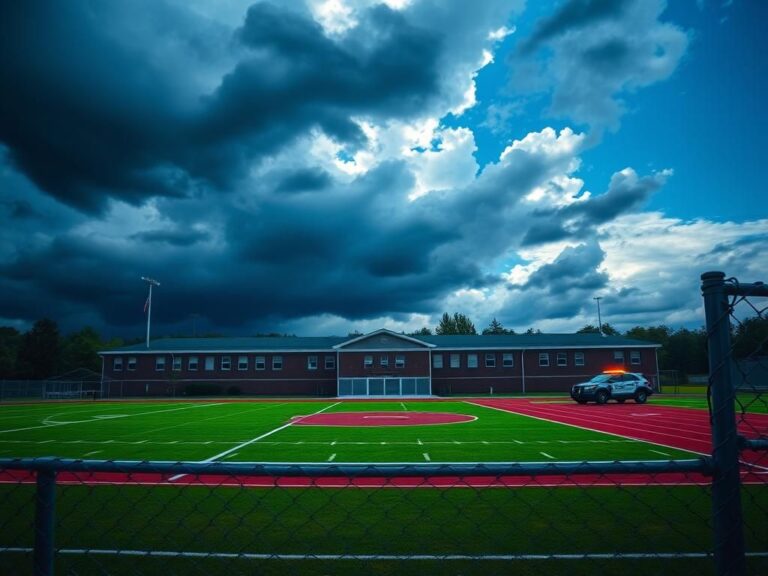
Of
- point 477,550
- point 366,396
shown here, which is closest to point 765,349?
point 477,550

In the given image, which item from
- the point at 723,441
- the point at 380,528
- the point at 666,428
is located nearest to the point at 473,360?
the point at 666,428

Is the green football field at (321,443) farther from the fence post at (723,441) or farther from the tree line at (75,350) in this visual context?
the tree line at (75,350)

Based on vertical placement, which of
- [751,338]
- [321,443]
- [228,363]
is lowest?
[321,443]

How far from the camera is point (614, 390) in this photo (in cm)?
3331

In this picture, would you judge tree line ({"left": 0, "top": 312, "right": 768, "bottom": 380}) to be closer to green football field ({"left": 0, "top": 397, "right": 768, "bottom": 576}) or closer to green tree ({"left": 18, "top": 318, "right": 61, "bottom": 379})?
green tree ({"left": 18, "top": 318, "right": 61, "bottom": 379})

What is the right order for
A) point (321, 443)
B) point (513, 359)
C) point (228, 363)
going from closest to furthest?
point (321, 443) < point (513, 359) < point (228, 363)

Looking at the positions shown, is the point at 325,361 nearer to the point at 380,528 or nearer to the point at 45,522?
the point at 380,528

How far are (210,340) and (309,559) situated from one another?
200 ft

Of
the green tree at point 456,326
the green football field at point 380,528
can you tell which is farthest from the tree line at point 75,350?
the green football field at point 380,528

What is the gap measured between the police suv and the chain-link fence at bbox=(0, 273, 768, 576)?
2533 cm

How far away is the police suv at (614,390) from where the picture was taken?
3303 cm

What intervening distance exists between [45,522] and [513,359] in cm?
5718

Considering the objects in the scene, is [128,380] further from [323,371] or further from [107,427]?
[107,427]

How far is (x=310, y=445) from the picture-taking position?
14.1 meters
